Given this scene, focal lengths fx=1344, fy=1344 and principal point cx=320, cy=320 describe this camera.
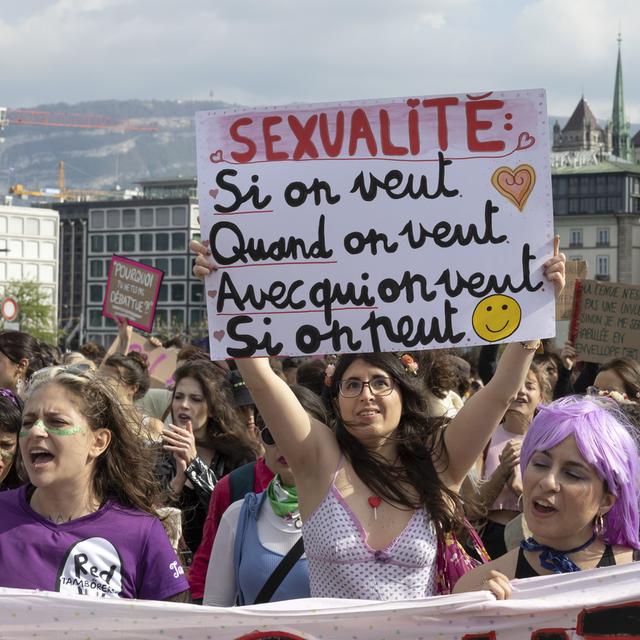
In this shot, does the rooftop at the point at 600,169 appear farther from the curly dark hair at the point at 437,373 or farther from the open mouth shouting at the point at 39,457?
the open mouth shouting at the point at 39,457

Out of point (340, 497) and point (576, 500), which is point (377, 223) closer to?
point (340, 497)

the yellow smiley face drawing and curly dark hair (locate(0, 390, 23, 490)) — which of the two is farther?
curly dark hair (locate(0, 390, 23, 490))

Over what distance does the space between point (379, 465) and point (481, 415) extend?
1.20 feet

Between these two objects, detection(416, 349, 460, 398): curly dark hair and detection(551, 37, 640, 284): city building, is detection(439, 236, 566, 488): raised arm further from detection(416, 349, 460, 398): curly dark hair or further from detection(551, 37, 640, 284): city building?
detection(551, 37, 640, 284): city building

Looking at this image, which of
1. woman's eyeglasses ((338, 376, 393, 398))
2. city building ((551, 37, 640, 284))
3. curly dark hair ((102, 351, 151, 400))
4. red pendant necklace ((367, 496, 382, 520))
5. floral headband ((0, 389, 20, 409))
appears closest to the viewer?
red pendant necklace ((367, 496, 382, 520))

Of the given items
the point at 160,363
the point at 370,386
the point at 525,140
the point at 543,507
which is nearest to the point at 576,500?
the point at 543,507

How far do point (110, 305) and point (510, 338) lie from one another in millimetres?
10255

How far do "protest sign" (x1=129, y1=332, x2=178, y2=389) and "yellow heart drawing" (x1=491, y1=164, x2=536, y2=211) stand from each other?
951 cm

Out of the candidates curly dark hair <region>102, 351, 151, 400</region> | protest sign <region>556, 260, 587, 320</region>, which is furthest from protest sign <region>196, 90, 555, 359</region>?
protest sign <region>556, 260, 587, 320</region>

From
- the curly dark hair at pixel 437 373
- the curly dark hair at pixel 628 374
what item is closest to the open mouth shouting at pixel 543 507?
the curly dark hair at pixel 437 373

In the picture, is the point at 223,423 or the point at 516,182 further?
the point at 223,423

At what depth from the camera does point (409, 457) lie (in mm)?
4406

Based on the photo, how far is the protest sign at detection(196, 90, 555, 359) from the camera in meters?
4.53

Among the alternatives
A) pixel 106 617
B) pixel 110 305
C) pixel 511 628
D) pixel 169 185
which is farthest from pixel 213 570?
pixel 169 185
